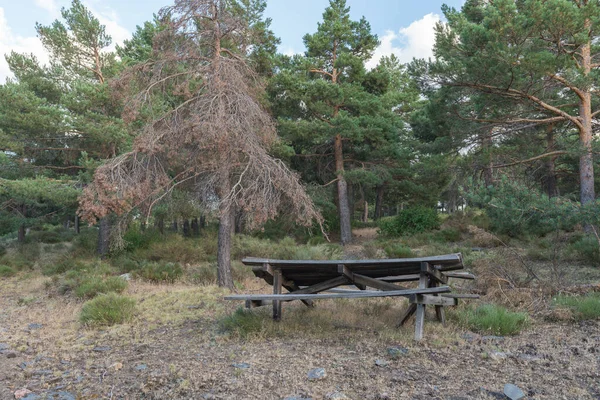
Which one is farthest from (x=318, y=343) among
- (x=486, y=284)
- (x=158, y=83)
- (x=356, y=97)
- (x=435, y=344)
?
(x=356, y=97)

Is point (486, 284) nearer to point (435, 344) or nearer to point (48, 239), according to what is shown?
point (435, 344)

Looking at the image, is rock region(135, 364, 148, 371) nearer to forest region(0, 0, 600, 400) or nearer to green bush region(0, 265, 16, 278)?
forest region(0, 0, 600, 400)

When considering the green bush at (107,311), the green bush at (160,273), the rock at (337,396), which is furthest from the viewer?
the green bush at (160,273)

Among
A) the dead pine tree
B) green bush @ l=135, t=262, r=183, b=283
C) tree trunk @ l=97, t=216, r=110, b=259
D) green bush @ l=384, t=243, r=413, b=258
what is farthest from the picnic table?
tree trunk @ l=97, t=216, r=110, b=259

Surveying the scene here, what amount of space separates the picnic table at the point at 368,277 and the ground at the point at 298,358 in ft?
1.17

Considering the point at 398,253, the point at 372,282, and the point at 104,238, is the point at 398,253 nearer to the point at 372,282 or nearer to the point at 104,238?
the point at 372,282

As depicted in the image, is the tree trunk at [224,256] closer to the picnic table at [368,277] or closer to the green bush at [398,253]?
the picnic table at [368,277]

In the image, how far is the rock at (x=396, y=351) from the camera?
434cm

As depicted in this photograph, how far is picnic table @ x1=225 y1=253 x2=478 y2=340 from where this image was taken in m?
4.86

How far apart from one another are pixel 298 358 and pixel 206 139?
525cm

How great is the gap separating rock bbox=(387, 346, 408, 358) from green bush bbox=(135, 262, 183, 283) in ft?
24.0

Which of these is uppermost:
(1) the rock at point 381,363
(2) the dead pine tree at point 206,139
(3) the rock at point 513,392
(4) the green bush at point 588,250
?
(2) the dead pine tree at point 206,139

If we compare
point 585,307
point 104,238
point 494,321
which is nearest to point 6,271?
point 104,238

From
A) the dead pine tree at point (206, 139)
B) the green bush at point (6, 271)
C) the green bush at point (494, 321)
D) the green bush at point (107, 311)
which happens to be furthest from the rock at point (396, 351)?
the green bush at point (6, 271)
